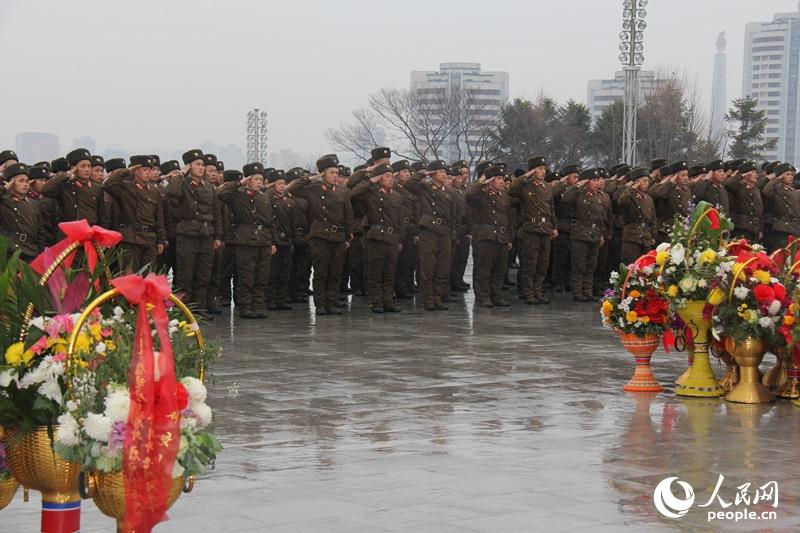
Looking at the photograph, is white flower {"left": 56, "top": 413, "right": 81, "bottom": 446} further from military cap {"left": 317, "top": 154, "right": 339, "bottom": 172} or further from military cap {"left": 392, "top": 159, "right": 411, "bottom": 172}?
military cap {"left": 392, "top": 159, "right": 411, "bottom": 172}

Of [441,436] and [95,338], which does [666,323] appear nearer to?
[441,436]

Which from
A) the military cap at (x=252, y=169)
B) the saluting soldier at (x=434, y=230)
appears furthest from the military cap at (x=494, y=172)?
the military cap at (x=252, y=169)

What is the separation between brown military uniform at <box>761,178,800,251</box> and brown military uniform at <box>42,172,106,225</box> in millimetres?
11267

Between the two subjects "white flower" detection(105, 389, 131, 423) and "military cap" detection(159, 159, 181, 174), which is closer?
"white flower" detection(105, 389, 131, 423)

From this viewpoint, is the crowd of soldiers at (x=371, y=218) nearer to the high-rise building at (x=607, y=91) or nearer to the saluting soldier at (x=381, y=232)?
the saluting soldier at (x=381, y=232)

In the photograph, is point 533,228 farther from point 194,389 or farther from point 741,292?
point 194,389

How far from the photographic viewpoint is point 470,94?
5719cm

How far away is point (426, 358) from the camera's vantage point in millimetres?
13359

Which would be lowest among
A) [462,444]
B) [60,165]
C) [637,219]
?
[462,444]

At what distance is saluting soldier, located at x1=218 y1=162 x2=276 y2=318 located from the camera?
17.4 meters

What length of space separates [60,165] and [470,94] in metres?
41.5

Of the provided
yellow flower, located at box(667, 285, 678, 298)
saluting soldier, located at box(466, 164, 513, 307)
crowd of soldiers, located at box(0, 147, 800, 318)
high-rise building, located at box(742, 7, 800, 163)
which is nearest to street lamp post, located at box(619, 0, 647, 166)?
crowd of soldiers, located at box(0, 147, 800, 318)

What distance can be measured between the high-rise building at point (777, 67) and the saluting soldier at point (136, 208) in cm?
8525

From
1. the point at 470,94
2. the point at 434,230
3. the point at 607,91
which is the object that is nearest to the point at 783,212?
the point at 434,230
